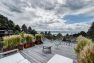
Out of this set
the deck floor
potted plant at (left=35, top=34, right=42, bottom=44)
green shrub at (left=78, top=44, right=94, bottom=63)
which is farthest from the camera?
potted plant at (left=35, top=34, right=42, bottom=44)

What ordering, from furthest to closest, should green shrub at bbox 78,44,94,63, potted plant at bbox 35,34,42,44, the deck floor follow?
potted plant at bbox 35,34,42,44
the deck floor
green shrub at bbox 78,44,94,63

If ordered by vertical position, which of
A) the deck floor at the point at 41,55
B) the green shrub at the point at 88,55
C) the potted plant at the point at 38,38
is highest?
the green shrub at the point at 88,55

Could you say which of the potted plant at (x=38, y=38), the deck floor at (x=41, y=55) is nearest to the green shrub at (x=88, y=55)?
the deck floor at (x=41, y=55)

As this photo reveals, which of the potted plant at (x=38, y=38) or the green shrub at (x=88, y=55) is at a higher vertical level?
the green shrub at (x=88, y=55)

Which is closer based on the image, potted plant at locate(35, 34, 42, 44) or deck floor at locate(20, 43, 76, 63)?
deck floor at locate(20, 43, 76, 63)

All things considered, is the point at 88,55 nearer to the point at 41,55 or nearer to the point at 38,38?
the point at 41,55

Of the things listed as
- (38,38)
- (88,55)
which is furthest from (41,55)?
(38,38)

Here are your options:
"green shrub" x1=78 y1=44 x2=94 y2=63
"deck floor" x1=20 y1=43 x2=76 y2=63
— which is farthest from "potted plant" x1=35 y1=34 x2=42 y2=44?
"green shrub" x1=78 y1=44 x2=94 y2=63

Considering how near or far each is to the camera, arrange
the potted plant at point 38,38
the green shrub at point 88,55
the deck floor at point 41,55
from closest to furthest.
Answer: the green shrub at point 88,55 → the deck floor at point 41,55 → the potted plant at point 38,38

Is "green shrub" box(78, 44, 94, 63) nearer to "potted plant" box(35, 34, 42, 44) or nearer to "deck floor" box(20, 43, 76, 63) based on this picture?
"deck floor" box(20, 43, 76, 63)

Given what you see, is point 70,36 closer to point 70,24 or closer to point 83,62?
point 70,24

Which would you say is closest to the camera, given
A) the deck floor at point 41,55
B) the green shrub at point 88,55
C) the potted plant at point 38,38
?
the green shrub at point 88,55

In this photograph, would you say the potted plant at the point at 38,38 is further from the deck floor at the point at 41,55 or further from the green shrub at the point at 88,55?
the green shrub at the point at 88,55

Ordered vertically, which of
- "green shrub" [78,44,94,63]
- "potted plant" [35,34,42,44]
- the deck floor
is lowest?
the deck floor
